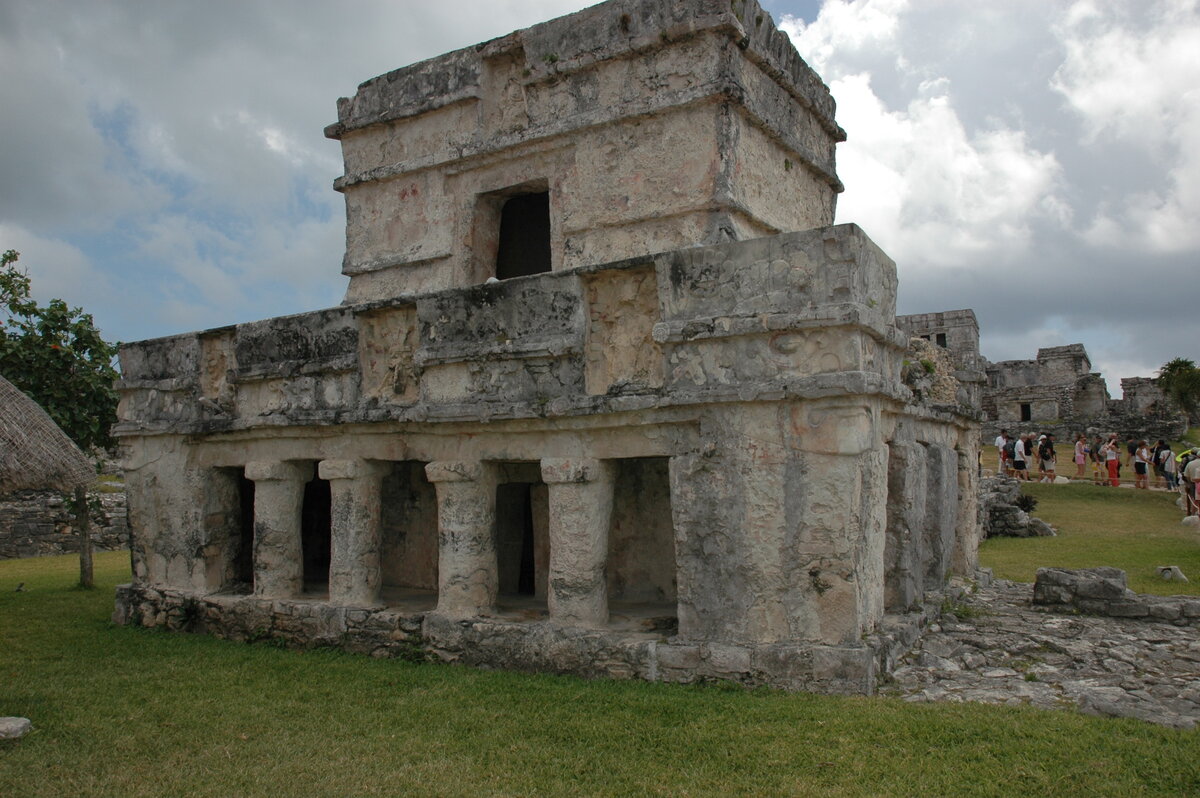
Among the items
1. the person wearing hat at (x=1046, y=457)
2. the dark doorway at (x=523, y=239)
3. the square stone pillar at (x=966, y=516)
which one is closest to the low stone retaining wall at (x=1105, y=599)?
the square stone pillar at (x=966, y=516)

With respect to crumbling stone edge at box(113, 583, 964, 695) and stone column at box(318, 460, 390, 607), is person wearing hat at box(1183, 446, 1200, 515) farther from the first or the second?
stone column at box(318, 460, 390, 607)

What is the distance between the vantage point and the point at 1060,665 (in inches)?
225

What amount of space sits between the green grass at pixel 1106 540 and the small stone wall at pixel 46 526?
1482cm

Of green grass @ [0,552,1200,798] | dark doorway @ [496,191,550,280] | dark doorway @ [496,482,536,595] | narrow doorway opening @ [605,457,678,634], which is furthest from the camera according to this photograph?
dark doorway @ [496,191,550,280]

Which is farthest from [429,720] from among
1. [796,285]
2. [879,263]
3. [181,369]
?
[181,369]

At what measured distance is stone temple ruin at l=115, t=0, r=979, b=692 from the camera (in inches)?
210

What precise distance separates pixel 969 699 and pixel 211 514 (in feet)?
22.3

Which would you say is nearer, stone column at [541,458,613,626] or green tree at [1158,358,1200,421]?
stone column at [541,458,613,626]

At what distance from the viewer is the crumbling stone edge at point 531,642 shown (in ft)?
16.9

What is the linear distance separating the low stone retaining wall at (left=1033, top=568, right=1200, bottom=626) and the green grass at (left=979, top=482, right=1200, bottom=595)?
149cm

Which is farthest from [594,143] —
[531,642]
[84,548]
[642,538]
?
[84,548]

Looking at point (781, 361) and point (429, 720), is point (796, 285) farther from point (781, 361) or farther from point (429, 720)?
point (429, 720)

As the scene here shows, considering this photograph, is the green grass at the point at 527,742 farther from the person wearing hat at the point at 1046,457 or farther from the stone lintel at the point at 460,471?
the person wearing hat at the point at 1046,457

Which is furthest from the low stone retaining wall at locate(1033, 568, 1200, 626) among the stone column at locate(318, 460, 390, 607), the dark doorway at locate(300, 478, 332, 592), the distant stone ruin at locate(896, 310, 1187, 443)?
the distant stone ruin at locate(896, 310, 1187, 443)
